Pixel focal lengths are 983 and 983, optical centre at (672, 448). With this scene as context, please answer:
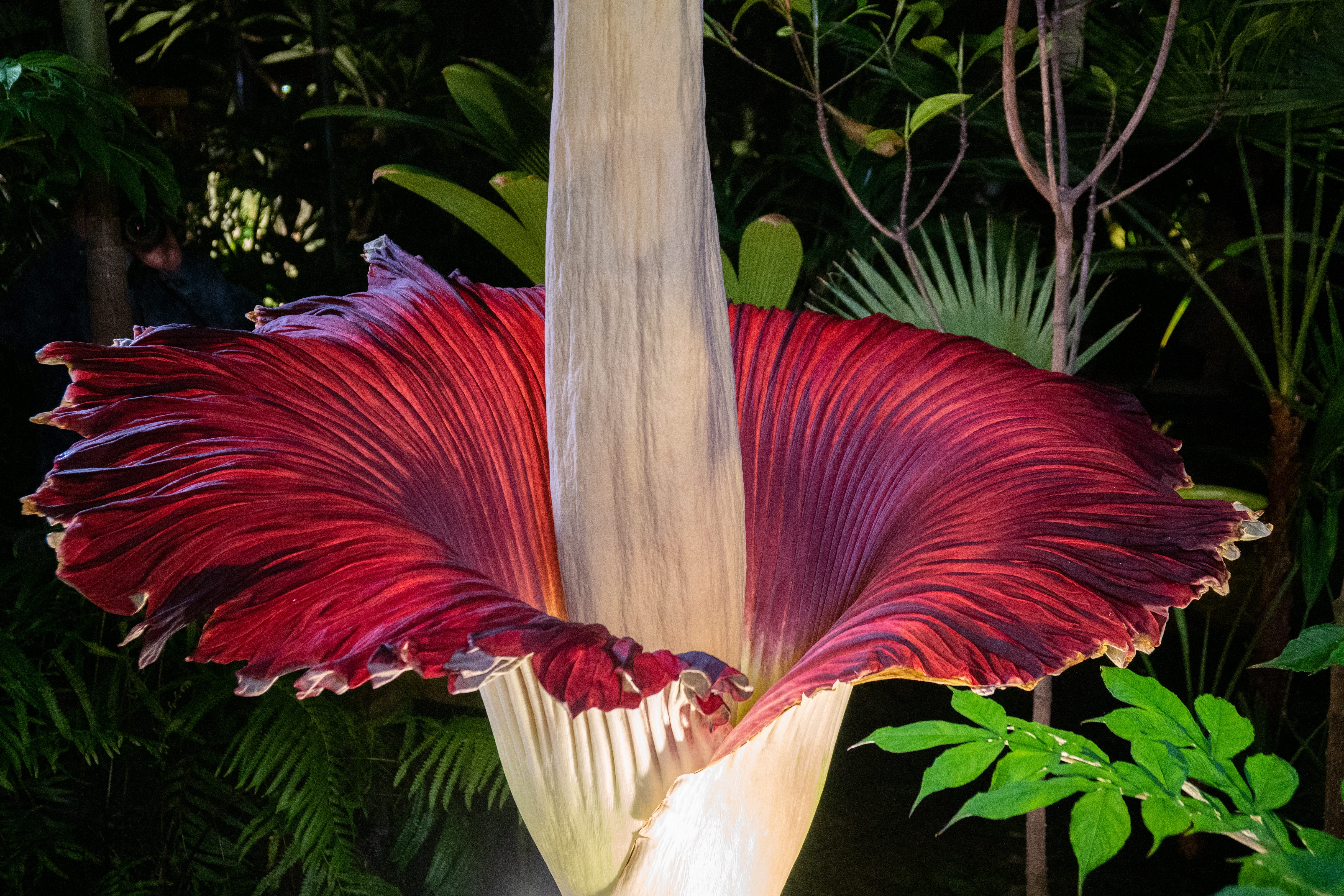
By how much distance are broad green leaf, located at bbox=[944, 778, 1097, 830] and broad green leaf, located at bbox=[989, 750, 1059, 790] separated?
32 millimetres

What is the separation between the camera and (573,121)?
1.53 ft

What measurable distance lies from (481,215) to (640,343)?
21.2 inches

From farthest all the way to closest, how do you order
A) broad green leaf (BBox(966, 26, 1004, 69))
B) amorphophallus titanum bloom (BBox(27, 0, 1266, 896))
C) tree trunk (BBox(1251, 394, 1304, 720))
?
tree trunk (BBox(1251, 394, 1304, 720)) → broad green leaf (BBox(966, 26, 1004, 69)) → amorphophallus titanum bloom (BBox(27, 0, 1266, 896))

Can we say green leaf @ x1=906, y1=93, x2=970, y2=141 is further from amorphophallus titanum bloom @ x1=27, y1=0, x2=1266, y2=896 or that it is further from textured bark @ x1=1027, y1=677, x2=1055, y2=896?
textured bark @ x1=1027, y1=677, x2=1055, y2=896

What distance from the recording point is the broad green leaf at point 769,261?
94cm

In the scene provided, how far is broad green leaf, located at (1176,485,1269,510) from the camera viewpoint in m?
0.89

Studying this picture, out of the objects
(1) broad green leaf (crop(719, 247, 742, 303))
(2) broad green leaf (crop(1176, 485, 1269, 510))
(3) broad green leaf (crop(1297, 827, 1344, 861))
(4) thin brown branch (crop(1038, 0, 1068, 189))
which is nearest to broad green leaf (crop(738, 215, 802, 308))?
(1) broad green leaf (crop(719, 247, 742, 303))

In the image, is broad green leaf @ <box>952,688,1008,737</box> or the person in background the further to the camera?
the person in background

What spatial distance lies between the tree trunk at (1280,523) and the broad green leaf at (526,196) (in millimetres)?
917

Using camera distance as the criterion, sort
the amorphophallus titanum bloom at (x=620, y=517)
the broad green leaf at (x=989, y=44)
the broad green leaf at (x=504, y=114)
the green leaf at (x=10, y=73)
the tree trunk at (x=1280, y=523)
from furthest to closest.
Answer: the tree trunk at (x=1280, y=523)
the broad green leaf at (x=504, y=114)
the broad green leaf at (x=989, y=44)
the green leaf at (x=10, y=73)
the amorphophallus titanum bloom at (x=620, y=517)

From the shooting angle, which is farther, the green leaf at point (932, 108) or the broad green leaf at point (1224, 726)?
the green leaf at point (932, 108)

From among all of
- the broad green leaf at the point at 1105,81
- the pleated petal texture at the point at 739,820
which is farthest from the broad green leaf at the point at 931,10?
the pleated petal texture at the point at 739,820

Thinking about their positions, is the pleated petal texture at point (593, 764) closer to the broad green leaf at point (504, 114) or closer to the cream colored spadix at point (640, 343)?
the cream colored spadix at point (640, 343)

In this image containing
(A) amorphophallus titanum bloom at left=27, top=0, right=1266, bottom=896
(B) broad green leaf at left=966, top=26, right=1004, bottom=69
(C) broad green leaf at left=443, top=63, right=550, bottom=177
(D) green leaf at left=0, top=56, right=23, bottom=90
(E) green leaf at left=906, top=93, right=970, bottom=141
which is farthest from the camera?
(C) broad green leaf at left=443, top=63, right=550, bottom=177
